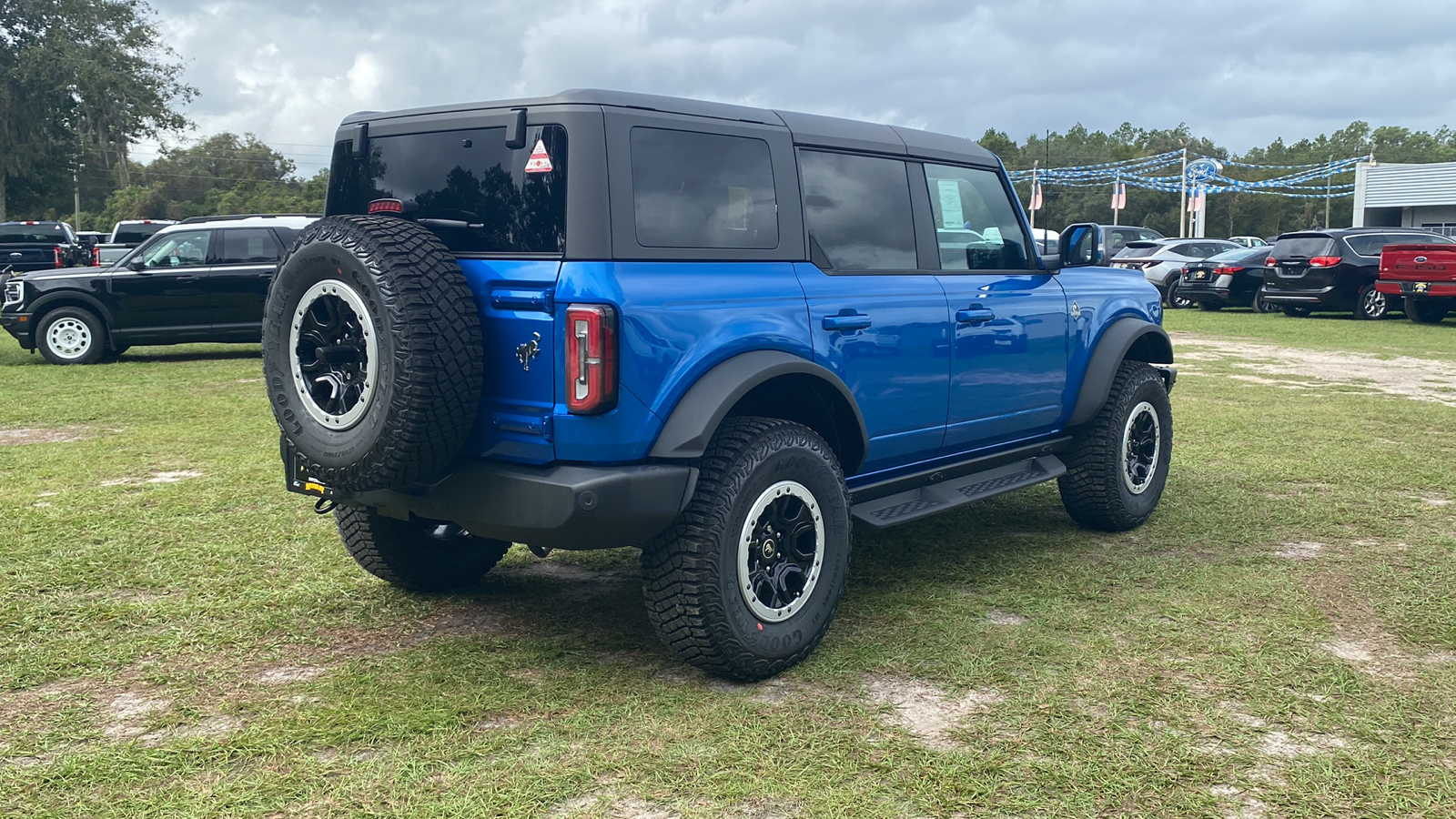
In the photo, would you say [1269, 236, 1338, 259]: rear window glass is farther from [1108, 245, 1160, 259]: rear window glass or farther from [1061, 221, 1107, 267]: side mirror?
[1061, 221, 1107, 267]: side mirror

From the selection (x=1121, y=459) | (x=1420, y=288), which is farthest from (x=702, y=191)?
(x=1420, y=288)

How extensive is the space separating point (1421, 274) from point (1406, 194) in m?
32.7

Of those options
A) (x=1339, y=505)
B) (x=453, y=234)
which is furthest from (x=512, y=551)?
(x=1339, y=505)

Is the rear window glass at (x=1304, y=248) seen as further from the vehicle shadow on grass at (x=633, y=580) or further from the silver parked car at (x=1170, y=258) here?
the vehicle shadow on grass at (x=633, y=580)

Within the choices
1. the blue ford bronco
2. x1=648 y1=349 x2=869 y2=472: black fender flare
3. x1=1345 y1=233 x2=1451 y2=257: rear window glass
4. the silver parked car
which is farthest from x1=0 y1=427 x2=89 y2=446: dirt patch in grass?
the silver parked car

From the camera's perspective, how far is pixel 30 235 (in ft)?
92.1

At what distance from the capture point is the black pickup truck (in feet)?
86.4

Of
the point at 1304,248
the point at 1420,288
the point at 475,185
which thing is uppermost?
the point at 475,185

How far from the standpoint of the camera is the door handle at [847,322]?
14.5ft

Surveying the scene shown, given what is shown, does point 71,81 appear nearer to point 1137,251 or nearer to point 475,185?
point 1137,251

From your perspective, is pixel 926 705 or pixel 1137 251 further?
pixel 1137 251

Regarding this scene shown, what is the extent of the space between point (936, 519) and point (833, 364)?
2.35 meters

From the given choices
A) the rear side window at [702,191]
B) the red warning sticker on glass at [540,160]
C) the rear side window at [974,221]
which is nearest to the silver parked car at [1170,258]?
the rear side window at [974,221]

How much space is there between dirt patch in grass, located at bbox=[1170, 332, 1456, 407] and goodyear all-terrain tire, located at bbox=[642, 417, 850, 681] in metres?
8.96
